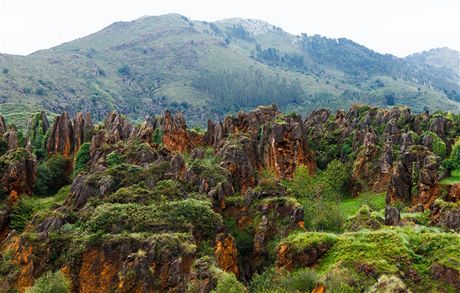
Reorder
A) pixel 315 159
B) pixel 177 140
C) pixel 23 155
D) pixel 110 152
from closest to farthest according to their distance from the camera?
pixel 23 155, pixel 110 152, pixel 315 159, pixel 177 140

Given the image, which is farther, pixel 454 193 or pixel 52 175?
pixel 52 175

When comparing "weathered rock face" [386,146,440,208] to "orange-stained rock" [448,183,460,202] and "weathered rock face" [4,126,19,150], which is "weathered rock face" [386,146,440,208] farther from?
"weathered rock face" [4,126,19,150]

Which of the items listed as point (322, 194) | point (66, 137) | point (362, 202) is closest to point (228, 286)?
point (322, 194)

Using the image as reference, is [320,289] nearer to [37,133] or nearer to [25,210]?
[25,210]

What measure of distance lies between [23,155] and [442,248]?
2192 inches

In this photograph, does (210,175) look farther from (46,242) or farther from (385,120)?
(385,120)

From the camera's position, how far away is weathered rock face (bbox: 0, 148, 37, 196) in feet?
208

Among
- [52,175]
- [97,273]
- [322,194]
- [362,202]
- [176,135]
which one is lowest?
[362,202]

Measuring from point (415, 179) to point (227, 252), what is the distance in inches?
1297

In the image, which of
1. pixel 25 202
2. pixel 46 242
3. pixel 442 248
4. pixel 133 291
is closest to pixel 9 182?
pixel 25 202

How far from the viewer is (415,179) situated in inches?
2571

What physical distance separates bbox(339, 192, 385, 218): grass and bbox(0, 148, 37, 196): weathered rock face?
43.3 m

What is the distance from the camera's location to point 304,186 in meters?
65.8

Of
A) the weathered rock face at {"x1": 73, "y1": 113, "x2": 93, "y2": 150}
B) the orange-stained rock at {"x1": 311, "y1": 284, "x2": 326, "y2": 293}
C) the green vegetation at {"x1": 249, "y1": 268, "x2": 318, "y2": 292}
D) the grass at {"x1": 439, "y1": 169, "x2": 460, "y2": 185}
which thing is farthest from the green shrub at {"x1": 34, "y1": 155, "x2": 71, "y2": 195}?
the grass at {"x1": 439, "y1": 169, "x2": 460, "y2": 185}
